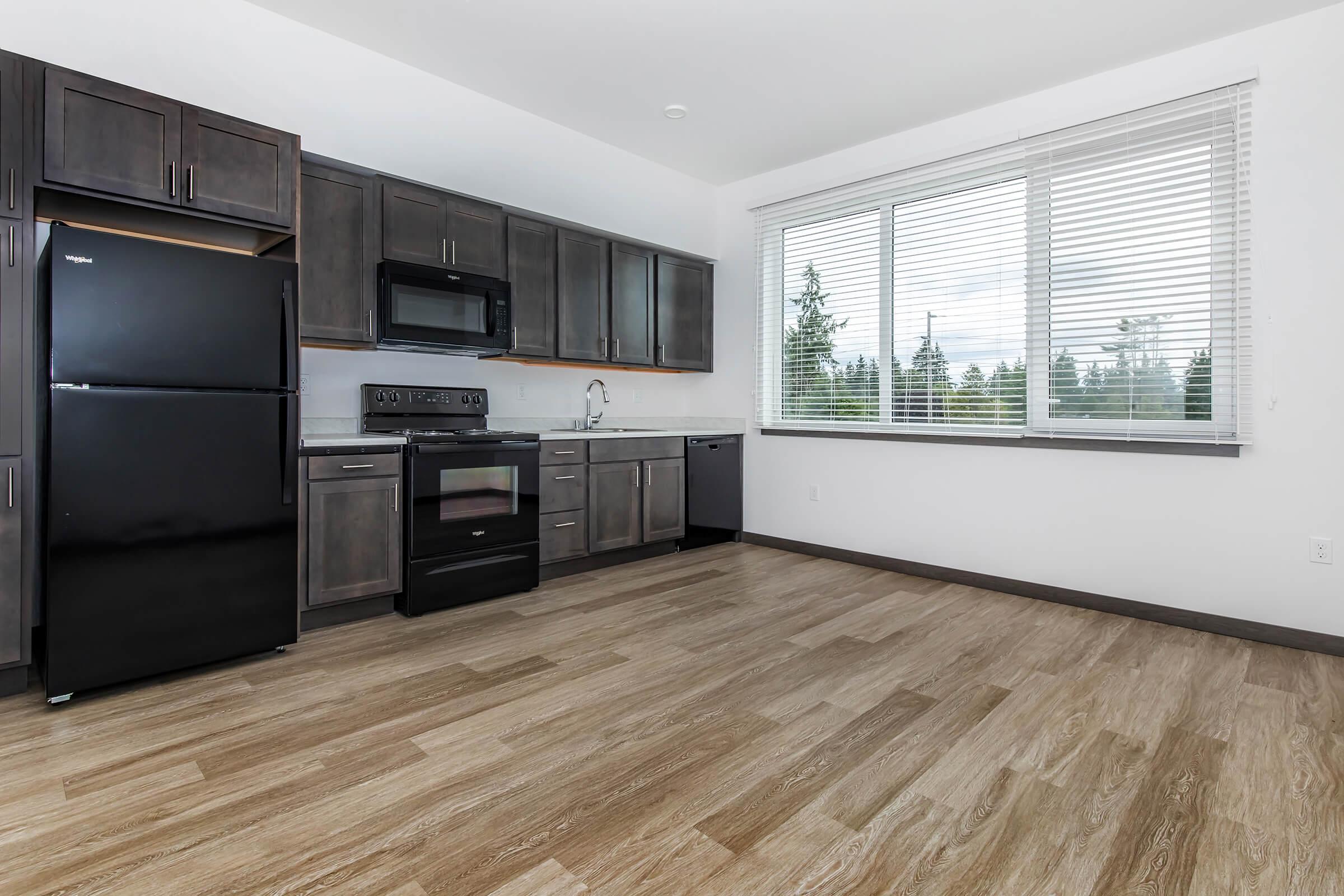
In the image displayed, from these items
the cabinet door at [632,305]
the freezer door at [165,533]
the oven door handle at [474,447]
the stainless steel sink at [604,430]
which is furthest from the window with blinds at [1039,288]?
the freezer door at [165,533]

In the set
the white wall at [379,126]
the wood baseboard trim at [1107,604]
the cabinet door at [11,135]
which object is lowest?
the wood baseboard trim at [1107,604]

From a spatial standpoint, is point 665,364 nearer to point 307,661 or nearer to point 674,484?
point 674,484

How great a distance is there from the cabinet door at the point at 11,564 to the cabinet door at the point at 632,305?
10.4ft

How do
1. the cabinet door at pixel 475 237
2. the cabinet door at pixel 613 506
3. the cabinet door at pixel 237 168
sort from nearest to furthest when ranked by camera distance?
the cabinet door at pixel 237 168 < the cabinet door at pixel 475 237 < the cabinet door at pixel 613 506

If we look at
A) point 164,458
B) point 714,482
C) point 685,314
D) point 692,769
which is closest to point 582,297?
point 685,314

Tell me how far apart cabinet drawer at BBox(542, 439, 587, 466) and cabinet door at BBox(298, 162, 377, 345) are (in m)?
1.14

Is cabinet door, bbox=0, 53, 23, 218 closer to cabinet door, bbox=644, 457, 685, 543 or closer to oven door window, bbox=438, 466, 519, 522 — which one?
oven door window, bbox=438, 466, 519, 522

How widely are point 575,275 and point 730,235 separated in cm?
161

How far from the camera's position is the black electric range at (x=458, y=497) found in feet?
11.3

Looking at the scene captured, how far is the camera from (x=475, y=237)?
3.94m

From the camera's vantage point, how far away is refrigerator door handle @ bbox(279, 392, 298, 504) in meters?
2.81

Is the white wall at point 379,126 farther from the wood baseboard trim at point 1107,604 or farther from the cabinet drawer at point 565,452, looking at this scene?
the wood baseboard trim at point 1107,604

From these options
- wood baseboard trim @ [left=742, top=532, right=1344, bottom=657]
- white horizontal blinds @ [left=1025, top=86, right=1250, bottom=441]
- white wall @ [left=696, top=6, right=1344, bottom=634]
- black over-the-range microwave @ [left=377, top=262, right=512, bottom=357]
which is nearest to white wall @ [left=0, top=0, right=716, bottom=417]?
black over-the-range microwave @ [left=377, top=262, right=512, bottom=357]

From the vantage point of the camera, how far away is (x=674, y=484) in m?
4.89
